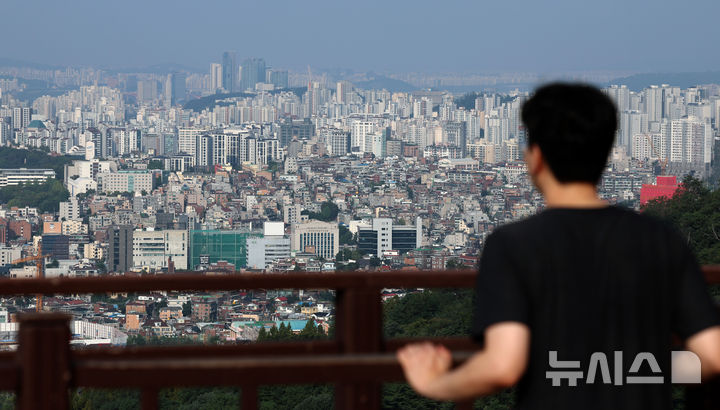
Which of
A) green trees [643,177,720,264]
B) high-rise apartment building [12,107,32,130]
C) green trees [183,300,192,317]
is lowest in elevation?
green trees [183,300,192,317]

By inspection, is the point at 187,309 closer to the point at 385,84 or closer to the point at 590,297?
the point at 590,297

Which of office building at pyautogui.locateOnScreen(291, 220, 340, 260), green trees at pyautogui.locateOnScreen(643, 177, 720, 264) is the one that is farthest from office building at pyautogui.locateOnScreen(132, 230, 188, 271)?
green trees at pyautogui.locateOnScreen(643, 177, 720, 264)

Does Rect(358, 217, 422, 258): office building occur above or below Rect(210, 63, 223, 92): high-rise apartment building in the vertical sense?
below

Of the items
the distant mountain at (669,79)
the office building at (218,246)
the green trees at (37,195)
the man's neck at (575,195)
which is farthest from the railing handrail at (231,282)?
the distant mountain at (669,79)

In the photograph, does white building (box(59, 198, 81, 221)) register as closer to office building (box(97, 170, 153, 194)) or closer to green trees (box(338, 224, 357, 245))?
office building (box(97, 170, 153, 194))

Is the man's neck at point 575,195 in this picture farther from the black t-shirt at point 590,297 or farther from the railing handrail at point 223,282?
the railing handrail at point 223,282

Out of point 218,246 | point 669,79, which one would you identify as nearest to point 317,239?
point 218,246

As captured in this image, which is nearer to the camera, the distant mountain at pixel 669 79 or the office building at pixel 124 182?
the office building at pixel 124 182
